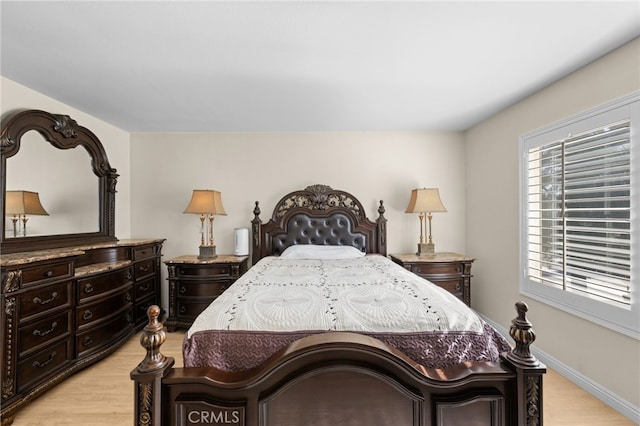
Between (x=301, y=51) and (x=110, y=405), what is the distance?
279 centimetres

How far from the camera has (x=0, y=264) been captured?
178 centimetres

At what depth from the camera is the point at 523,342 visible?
1.20 meters

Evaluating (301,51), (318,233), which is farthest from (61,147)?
(318,233)

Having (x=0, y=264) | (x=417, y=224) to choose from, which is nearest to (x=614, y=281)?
(x=417, y=224)

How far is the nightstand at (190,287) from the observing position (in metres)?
3.20

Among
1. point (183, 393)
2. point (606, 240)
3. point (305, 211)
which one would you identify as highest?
point (305, 211)

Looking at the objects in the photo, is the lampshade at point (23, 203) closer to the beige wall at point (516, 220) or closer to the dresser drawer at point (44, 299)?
the dresser drawer at point (44, 299)

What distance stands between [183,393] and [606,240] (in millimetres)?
2714

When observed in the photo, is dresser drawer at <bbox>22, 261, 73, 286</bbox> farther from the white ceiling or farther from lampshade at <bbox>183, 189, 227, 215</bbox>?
the white ceiling

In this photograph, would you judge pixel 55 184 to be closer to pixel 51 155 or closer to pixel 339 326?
pixel 51 155

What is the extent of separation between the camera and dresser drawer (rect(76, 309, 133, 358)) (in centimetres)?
241

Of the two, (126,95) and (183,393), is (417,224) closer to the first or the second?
(183,393)

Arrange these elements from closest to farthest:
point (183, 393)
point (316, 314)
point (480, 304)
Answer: point (183, 393), point (316, 314), point (480, 304)

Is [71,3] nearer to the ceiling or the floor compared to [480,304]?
nearer to the ceiling
